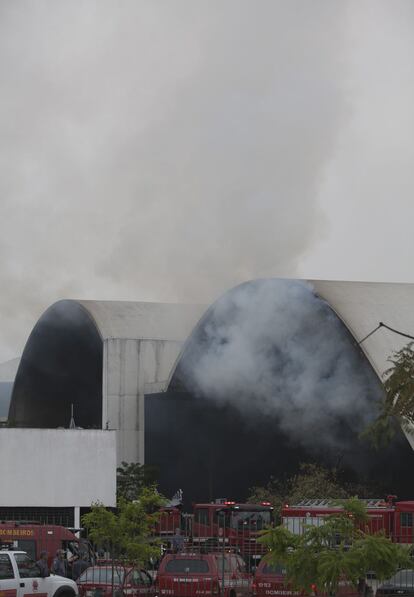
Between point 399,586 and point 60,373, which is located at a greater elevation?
point 60,373

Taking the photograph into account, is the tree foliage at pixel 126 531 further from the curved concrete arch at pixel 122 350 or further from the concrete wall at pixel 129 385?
the concrete wall at pixel 129 385

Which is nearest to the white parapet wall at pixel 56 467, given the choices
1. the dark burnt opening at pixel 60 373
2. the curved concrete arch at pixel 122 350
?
A: the curved concrete arch at pixel 122 350

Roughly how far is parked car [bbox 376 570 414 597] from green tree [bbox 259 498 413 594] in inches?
192

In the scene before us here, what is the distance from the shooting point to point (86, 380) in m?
68.3

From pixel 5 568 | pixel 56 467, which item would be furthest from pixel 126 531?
pixel 56 467

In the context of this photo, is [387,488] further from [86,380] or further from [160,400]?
[86,380]

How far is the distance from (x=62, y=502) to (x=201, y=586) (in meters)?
21.5

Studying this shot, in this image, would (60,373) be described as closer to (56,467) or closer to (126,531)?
(56,467)

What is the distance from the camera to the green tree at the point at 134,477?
179ft

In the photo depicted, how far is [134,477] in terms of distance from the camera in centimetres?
5631

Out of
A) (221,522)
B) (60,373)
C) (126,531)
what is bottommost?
(126,531)

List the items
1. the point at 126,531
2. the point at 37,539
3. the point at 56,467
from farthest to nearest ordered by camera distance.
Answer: the point at 56,467
the point at 37,539
the point at 126,531

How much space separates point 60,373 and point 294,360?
19327mm

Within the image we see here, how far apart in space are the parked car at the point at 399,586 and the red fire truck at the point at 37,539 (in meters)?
10.9
